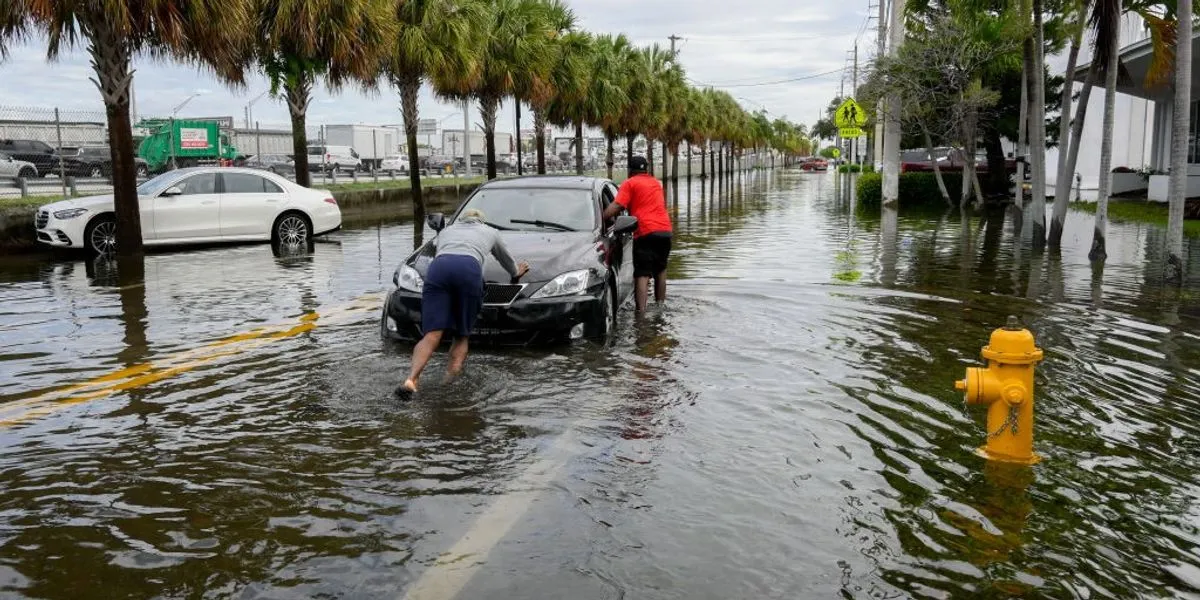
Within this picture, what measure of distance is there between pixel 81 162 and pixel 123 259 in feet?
73.3

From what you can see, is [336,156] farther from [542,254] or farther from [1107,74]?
[542,254]

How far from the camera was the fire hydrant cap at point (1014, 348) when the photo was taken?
506 centimetres

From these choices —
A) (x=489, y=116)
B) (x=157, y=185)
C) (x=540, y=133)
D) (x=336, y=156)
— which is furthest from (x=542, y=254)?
(x=336, y=156)

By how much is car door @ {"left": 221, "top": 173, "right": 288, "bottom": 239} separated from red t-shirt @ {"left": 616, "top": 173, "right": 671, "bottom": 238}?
9275 millimetres

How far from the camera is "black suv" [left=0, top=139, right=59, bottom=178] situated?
32.2 meters

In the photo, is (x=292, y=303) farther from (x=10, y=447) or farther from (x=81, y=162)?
(x=81, y=162)

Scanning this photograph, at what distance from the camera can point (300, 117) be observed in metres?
23.3

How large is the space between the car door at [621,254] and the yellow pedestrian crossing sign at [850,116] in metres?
17.9

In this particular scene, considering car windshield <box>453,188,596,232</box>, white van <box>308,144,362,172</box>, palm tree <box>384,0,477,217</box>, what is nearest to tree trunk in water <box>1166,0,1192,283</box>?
car windshield <box>453,188,596,232</box>

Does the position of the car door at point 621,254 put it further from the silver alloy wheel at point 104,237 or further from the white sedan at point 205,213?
the silver alloy wheel at point 104,237

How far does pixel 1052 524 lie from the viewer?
436cm

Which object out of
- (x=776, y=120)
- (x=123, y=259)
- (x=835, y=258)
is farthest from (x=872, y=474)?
(x=776, y=120)

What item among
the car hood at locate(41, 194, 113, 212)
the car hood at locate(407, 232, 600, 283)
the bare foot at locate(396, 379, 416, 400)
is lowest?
the bare foot at locate(396, 379, 416, 400)

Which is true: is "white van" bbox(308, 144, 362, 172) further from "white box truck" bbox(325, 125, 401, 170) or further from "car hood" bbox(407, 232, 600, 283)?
"car hood" bbox(407, 232, 600, 283)
